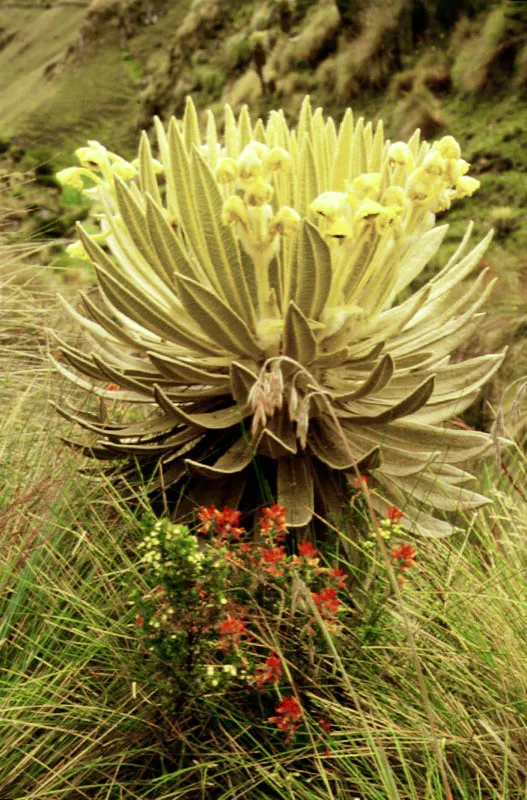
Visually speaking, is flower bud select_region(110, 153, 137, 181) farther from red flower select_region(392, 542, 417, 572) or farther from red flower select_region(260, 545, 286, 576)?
red flower select_region(392, 542, 417, 572)

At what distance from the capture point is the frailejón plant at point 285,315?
2.08 meters

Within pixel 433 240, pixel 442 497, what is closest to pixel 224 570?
pixel 442 497

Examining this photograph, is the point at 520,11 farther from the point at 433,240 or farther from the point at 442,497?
the point at 442,497

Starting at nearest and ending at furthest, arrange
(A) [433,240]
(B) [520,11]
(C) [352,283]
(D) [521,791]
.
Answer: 1. (D) [521,791]
2. (C) [352,283]
3. (A) [433,240]
4. (B) [520,11]

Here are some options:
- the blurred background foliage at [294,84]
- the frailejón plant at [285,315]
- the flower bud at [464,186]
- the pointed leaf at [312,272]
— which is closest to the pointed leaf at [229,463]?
the frailejón plant at [285,315]

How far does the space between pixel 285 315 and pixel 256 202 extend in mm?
266

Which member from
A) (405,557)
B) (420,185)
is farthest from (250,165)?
(405,557)

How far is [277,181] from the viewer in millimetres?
2268

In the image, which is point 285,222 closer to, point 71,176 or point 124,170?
point 124,170

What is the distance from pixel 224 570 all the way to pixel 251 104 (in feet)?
29.3

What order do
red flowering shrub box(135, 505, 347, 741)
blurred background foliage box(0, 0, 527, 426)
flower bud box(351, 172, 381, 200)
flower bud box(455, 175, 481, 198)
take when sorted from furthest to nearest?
blurred background foliage box(0, 0, 527, 426) < flower bud box(455, 175, 481, 198) < flower bud box(351, 172, 381, 200) < red flowering shrub box(135, 505, 347, 741)

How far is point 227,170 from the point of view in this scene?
2.06 m

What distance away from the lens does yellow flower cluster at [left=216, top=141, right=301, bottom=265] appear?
203 centimetres

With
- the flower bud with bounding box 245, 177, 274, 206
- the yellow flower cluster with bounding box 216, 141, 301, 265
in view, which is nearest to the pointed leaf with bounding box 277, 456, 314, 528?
the yellow flower cluster with bounding box 216, 141, 301, 265
